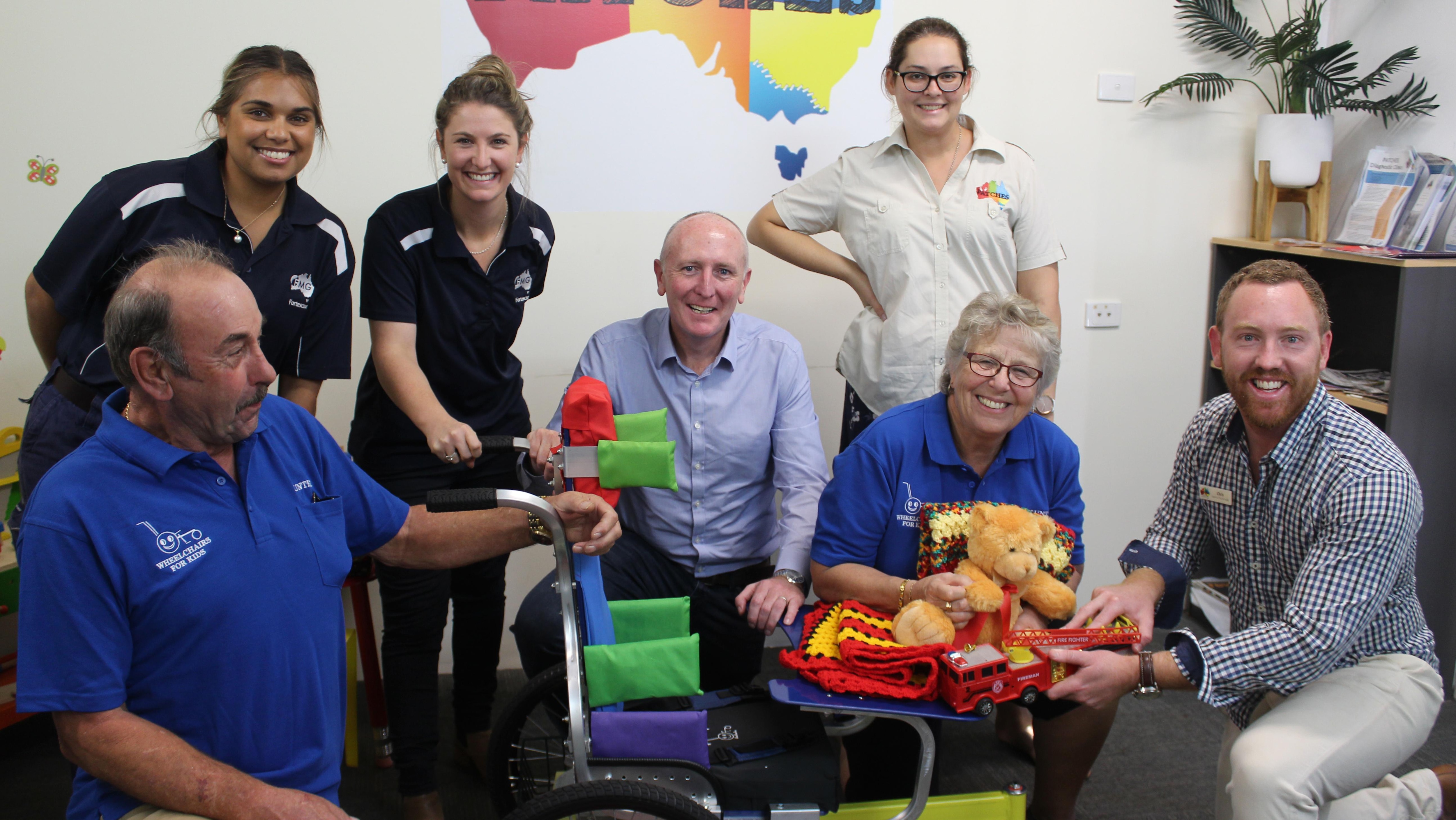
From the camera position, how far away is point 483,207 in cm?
229

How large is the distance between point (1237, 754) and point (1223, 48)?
269cm

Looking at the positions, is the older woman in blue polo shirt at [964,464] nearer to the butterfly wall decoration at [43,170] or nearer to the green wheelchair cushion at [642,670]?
the green wheelchair cushion at [642,670]

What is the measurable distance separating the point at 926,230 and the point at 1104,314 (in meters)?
1.25

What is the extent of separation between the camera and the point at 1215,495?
6.55 feet

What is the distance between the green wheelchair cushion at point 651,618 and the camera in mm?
1861

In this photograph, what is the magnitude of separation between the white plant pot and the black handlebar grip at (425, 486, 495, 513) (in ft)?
9.93

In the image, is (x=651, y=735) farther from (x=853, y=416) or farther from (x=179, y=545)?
(x=853, y=416)

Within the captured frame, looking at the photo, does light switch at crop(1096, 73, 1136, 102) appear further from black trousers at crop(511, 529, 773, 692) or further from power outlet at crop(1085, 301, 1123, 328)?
black trousers at crop(511, 529, 773, 692)

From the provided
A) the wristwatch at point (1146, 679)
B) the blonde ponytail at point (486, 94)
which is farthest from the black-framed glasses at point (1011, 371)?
the blonde ponytail at point (486, 94)

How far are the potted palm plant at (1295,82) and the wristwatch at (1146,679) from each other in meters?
2.35

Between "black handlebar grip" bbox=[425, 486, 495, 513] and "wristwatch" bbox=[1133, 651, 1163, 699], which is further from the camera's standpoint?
"wristwatch" bbox=[1133, 651, 1163, 699]

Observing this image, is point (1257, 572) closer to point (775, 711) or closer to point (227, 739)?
point (775, 711)

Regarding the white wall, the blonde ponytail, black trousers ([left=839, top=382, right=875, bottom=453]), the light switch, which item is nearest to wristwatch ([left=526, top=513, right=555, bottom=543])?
the blonde ponytail

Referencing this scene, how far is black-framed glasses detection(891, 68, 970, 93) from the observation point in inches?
102
